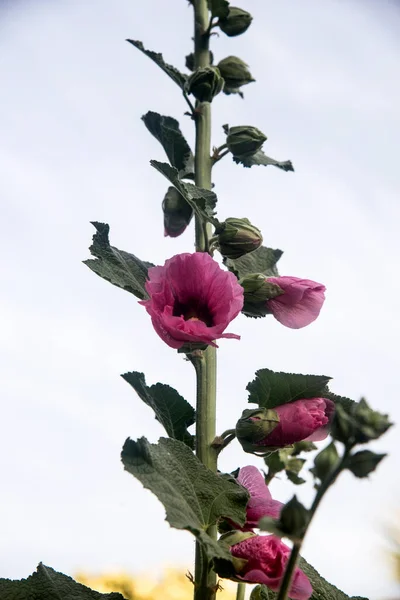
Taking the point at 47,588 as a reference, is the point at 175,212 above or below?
above

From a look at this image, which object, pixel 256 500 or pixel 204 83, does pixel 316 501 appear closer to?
pixel 256 500

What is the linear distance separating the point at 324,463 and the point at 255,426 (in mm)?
301

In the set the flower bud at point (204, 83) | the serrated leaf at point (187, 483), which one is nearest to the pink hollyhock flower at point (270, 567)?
the serrated leaf at point (187, 483)

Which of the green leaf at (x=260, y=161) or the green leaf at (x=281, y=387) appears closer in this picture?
the green leaf at (x=281, y=387)

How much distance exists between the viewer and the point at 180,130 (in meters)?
1.19

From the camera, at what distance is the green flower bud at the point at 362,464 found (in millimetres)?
604

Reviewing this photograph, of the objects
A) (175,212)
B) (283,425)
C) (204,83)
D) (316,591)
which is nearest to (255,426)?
(283,425)

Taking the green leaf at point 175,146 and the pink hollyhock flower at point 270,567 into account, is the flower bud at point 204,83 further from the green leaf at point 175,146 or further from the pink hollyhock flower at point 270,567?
the pink hollyhock flower at point 270,567

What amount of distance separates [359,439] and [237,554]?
11.7 inches

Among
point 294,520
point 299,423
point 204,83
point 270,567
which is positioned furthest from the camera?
point 204,83

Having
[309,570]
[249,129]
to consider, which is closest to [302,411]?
[309,570]

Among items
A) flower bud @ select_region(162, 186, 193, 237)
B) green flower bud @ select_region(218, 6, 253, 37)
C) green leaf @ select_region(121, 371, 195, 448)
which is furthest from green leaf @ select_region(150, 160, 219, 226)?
green flower bud @ select_region(218, 6, 253, 37)

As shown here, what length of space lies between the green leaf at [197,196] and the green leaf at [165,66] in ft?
0.71

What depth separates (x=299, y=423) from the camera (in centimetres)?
91
